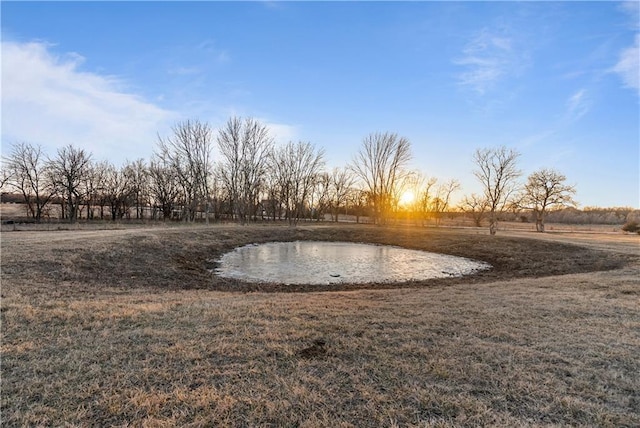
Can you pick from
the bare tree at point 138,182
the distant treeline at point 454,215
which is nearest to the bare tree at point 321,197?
the distant treeline at point 454,215

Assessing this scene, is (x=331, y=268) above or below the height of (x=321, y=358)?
below

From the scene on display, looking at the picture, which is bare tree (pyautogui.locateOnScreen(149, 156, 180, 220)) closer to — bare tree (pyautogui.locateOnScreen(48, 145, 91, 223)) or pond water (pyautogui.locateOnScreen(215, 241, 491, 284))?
bare tree (pyautogui.locateOnScreen(48, 145, 91, 223))

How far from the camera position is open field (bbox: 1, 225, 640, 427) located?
110 inches

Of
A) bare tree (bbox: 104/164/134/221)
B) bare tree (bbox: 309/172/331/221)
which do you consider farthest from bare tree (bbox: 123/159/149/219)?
bare tree (bbox: 309/172/331/221)

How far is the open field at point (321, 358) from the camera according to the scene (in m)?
2.78

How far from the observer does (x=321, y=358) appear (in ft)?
12.5

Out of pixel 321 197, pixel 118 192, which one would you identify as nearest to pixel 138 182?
pixel 118 192

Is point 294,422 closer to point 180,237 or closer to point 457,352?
point 457,352

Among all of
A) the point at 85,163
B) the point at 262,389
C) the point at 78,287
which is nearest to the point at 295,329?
the point at 262,389

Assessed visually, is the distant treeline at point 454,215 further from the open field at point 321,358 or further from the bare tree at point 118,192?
the open field at point 321,358

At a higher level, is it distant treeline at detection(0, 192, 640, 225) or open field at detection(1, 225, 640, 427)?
distant treeline at detection(0, 192, 640, 225)

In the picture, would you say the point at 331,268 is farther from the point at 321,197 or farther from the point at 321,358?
the point at 321,197

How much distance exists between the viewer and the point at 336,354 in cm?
392

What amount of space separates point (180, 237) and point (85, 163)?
32.0 m
